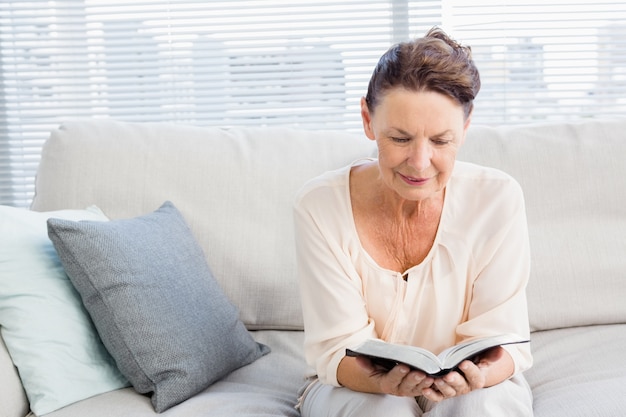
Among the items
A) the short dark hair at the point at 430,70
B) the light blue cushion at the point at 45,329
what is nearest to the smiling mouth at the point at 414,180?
the short dark hair at the point at 430,70

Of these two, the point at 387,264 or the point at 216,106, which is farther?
the point at 216,106

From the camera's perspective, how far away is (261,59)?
122 inches

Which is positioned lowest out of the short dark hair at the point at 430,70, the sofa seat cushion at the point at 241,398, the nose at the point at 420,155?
the sofa seat cushion at the point at 241,398

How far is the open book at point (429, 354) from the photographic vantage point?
130cm

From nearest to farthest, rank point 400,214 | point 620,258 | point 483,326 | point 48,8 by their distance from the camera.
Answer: point 483,326 < point 400,214 < point 620,258 < point 48,8

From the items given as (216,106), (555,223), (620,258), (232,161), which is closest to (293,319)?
(232,161)

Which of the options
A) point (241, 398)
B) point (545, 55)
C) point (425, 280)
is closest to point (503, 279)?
point (425, 280)

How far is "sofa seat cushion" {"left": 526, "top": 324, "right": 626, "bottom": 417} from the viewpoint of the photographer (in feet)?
5.58

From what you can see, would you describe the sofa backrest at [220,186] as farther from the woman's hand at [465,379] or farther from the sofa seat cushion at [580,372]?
the woman's hand at [465,379]

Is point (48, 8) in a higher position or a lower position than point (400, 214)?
higher

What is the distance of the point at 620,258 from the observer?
2213 mm

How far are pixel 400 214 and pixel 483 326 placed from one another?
304 millimetres

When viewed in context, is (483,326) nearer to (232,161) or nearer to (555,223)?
Result: (555,223)

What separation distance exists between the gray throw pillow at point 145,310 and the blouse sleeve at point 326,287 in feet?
1.06
